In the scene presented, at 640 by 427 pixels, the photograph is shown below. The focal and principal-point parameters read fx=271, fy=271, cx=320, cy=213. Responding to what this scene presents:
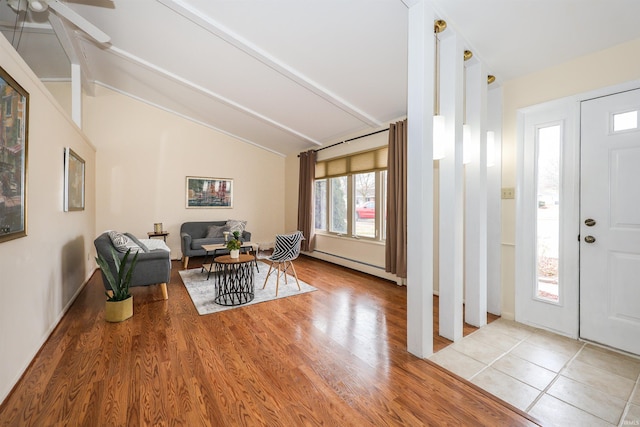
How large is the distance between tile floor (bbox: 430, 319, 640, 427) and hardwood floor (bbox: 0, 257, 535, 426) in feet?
0.58

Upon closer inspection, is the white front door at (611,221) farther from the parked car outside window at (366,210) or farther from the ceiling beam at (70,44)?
the ceiling beam at (70,44)

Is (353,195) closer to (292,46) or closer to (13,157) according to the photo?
(292,46)

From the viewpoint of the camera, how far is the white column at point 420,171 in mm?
2029

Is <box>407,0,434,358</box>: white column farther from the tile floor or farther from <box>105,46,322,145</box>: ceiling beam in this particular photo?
<box>105,46,322,145</box>: ceiling beam

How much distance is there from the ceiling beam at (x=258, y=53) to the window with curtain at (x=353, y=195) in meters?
0.89

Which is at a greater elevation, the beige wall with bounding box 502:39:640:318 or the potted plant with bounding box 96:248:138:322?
the beige wall with bounding box 502:39:640:318

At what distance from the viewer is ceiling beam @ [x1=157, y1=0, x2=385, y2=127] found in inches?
107

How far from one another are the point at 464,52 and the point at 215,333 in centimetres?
344

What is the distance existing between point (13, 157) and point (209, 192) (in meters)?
4.54

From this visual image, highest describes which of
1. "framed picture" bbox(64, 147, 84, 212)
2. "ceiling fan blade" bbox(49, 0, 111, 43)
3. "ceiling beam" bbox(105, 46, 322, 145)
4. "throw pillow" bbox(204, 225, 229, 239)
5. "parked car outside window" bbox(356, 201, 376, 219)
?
"ceiling beam" bbox(105, 46, 322, 145)

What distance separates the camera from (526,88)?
267 centimetres

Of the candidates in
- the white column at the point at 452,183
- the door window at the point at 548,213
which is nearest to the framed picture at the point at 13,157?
the white column at the point at 452,183

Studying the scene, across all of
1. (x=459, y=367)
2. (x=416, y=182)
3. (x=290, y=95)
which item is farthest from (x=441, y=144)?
(x=290, y=95)

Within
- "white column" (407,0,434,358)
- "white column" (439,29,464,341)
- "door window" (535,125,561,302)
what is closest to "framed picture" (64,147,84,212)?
"white column" (407,0,434,358)
